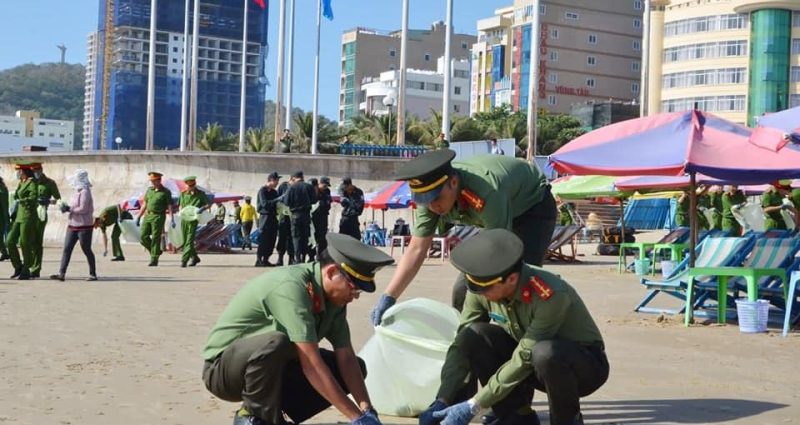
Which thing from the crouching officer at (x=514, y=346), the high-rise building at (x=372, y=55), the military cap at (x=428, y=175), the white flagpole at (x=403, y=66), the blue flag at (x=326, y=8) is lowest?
the crouching officer at (x=514, y=346)

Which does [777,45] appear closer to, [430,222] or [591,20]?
[591,20]

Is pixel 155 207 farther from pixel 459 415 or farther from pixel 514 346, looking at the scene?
pixel 459 415

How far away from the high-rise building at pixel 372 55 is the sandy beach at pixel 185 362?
13393 centimetres

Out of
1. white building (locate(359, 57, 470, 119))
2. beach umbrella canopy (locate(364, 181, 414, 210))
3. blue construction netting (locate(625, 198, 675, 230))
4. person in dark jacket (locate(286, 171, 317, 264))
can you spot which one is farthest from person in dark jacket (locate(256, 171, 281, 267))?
white building (locate(359, 57, 470, 119))

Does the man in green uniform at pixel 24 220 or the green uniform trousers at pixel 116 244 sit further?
the green uniform trousers at pixel 116 244

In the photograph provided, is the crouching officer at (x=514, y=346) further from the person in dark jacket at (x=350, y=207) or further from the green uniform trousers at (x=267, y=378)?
the person in dark jacket at (x=350, y=207)

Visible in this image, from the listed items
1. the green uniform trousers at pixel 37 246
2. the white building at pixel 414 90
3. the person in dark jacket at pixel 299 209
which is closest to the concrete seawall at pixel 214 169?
the person in dark jacket at pixel 299 209

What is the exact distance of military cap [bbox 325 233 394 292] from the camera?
504cm

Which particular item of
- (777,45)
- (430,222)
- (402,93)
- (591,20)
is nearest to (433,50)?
(591,20)

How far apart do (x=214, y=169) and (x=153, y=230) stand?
71.6 ft

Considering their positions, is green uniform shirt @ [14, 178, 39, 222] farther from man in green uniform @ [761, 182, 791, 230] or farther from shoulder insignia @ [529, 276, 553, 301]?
man in green uniform @ [761, 182, 791, 230]

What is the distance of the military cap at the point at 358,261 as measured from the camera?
5.04 metres

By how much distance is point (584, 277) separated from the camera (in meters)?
20.0

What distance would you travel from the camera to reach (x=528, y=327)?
210 inches
